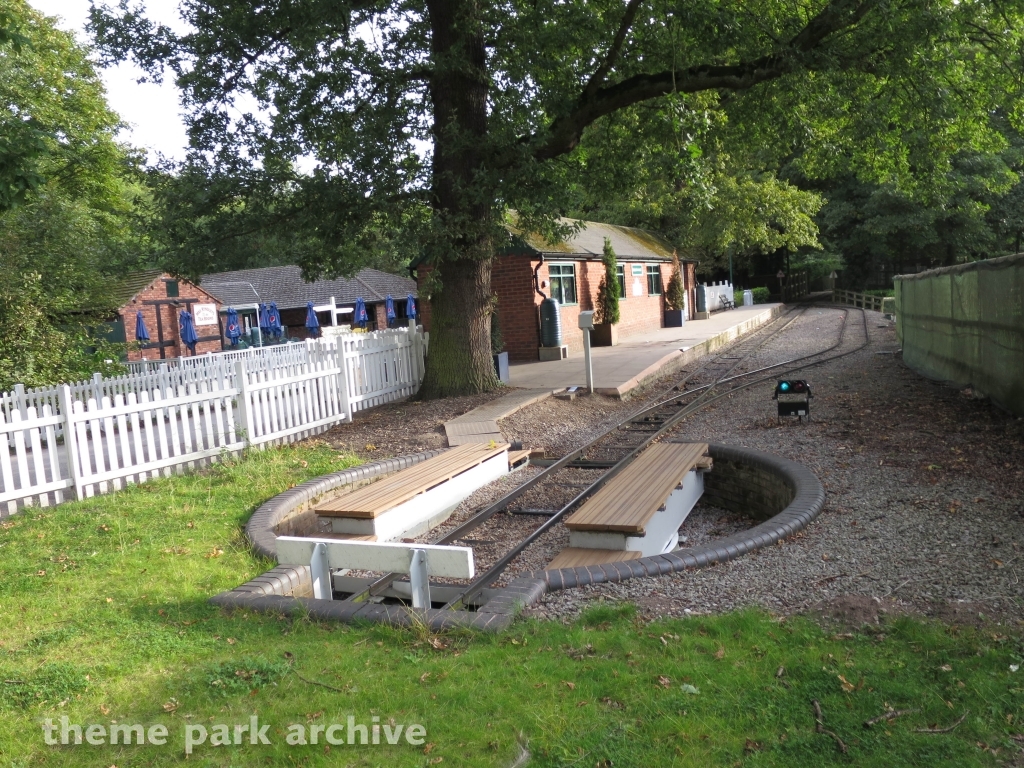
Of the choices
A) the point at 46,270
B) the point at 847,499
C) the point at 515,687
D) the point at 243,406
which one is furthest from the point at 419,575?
the point at 46,270

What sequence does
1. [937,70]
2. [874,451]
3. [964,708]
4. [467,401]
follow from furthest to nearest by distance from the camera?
[467,401] → [937,70] → [874,451] → [964,708]

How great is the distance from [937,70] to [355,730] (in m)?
13.4

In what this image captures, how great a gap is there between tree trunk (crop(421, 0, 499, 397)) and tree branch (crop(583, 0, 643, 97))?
5.89 feet

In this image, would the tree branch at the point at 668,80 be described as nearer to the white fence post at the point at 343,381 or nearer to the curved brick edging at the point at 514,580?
the white fence post at the point at 343,381

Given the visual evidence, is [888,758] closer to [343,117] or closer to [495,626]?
[495,626]

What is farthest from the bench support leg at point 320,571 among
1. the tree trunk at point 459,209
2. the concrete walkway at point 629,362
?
the concrete walkway at point 629,362

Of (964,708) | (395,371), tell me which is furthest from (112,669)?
(395,371)

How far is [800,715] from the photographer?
3.34 m

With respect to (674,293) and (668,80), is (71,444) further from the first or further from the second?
(674,293)

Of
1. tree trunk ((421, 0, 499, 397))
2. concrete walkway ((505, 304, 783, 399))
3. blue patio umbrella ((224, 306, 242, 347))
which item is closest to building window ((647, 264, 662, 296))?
concrete walkway ((505, 304, 783, 399))

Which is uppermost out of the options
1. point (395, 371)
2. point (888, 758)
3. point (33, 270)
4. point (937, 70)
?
point (937, 70)

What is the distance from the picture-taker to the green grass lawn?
321 cm

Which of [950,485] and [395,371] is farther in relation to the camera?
[395,371]

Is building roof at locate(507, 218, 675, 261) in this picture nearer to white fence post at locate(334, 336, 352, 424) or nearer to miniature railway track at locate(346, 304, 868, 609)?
miniature railway track at locate(346, 304, 868, 609)
